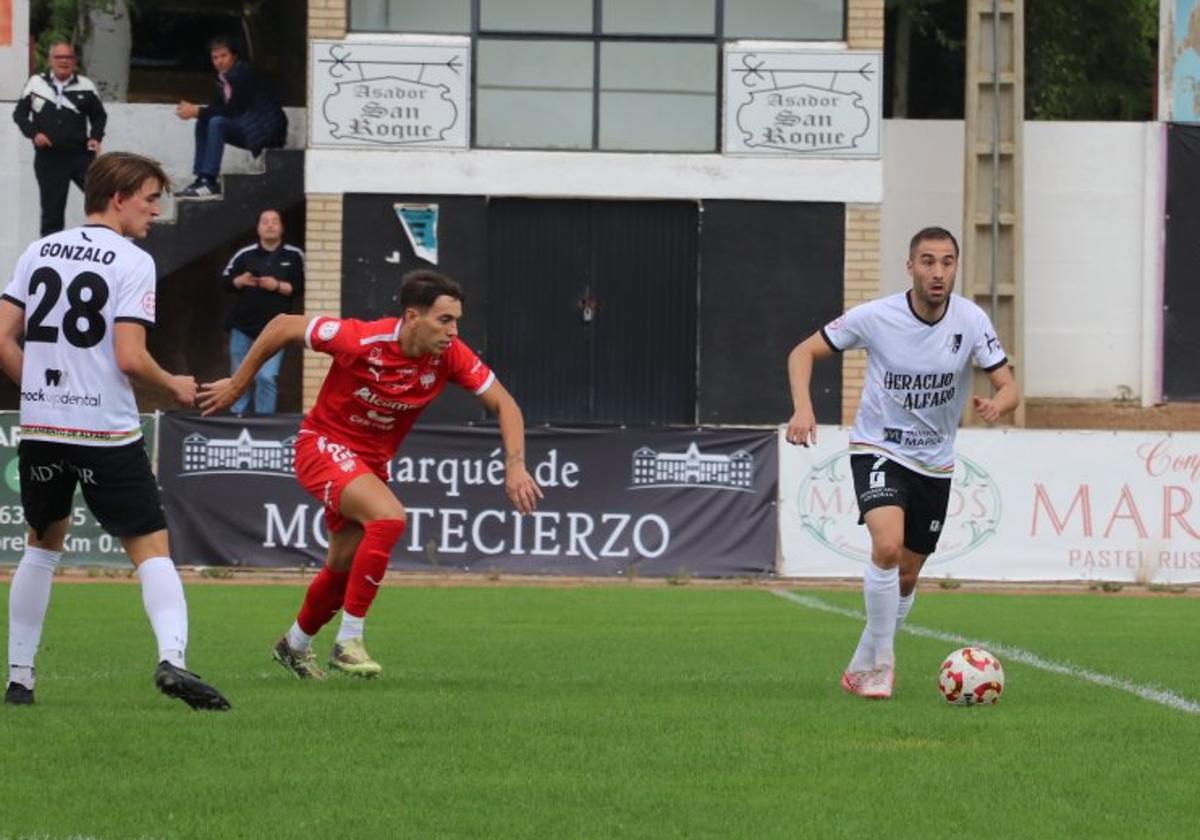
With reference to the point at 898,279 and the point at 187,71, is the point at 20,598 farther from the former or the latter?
the point at 187,71

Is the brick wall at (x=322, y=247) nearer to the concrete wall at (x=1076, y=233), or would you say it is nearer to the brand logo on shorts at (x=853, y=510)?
the concrete wall at (x=1076, y=233)

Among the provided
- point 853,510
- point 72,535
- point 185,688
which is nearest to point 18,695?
point 185,688

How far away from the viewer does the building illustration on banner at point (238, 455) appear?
68.2ft

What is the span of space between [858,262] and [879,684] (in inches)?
622

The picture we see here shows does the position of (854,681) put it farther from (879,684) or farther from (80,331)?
(80,331)

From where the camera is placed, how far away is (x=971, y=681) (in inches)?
380

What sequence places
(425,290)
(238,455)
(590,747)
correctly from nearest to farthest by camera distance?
(590,747) → (425,290) → (238,455)

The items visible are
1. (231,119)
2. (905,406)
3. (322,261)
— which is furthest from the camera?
(322,261)

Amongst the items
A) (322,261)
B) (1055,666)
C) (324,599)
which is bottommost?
(1055,666)

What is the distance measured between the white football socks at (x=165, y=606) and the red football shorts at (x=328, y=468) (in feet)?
5.38

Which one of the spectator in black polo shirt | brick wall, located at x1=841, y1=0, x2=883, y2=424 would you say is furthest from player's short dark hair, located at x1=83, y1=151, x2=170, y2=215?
brick wall, located at x1=841, y1=0, x2=883, y2=424

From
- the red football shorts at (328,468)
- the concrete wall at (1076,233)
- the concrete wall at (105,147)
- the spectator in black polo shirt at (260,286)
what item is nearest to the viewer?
the red football shorts at (328,468)

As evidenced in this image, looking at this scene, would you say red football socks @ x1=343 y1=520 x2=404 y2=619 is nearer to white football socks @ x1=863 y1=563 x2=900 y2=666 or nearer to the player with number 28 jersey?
the player with number 28 jersey

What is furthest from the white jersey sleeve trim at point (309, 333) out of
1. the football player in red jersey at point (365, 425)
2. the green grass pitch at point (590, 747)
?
the green grass pitch at point (590, 747)
